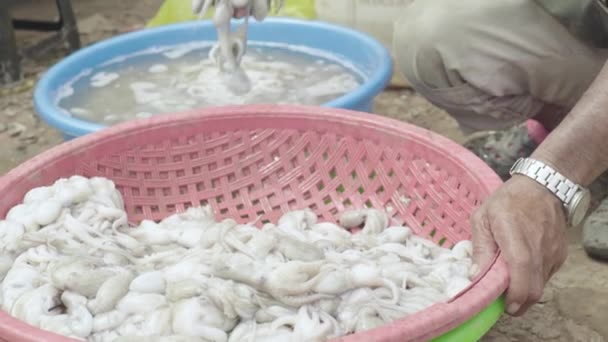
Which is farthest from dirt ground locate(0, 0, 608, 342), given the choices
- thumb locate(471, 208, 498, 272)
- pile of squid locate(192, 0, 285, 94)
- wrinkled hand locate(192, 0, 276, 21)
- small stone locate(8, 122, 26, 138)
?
wrinkled hand locate(192, 0, 276, 21)

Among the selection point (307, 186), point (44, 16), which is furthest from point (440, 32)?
point (44, 16)

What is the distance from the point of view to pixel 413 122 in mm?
2135

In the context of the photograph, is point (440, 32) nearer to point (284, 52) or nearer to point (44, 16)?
point (284, 52)

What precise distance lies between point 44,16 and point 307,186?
7.58 feet

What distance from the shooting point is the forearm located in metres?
0.98

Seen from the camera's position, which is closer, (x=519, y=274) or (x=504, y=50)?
(x=519, y=274)

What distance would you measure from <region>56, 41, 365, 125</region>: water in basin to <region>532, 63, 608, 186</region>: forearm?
89 centimetres

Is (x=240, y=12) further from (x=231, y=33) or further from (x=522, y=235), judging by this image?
(x=522, y=235)

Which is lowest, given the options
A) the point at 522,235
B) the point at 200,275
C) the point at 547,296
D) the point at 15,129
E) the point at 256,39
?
the point at 15,129

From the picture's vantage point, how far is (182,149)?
136cm

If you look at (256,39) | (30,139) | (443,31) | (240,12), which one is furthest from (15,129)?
(443,31)

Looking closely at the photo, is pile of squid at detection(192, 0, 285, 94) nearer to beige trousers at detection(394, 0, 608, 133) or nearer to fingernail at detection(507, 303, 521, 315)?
beige trousers at detection(394, 0, 608, 133)

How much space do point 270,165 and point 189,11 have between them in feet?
3.88

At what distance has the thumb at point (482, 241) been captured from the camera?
37.5 inches
